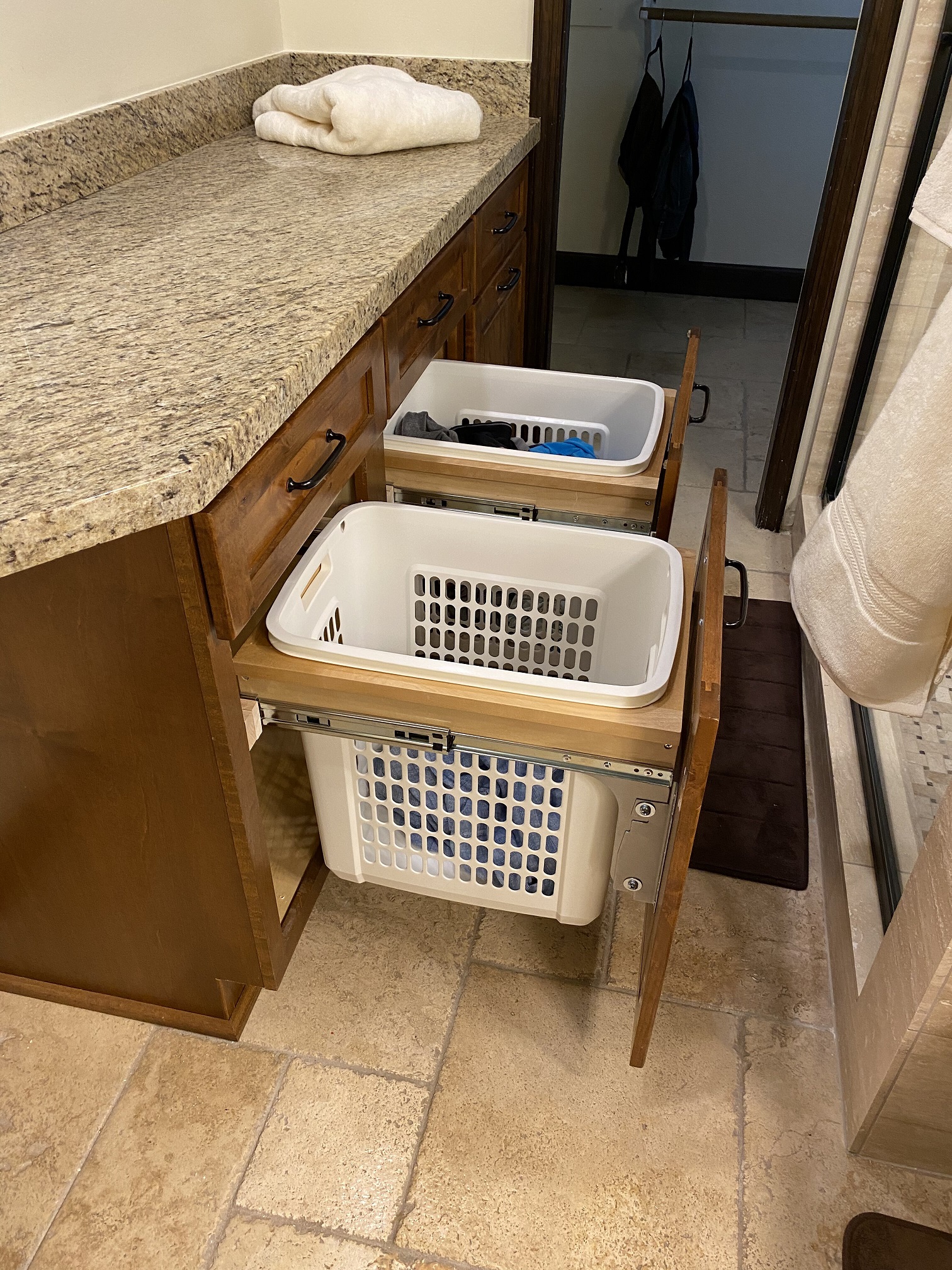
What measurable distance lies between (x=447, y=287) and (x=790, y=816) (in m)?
1.13

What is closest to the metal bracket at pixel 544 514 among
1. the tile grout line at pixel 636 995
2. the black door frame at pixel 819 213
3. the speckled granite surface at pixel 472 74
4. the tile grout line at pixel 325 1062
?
the tile grout line at pixel 636 995

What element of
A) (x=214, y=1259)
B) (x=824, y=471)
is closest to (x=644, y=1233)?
(x=214, y=1259)

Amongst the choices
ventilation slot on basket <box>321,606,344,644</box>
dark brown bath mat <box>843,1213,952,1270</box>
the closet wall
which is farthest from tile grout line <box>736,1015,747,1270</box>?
the closet wall

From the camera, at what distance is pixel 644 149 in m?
3.62

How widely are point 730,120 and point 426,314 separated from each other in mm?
2834

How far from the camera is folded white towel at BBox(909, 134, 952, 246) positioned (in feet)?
3.01

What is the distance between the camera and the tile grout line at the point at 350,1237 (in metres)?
1.09

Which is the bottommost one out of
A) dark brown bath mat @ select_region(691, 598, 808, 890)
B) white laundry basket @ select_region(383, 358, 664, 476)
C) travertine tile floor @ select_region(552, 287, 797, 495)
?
travertine tile floor @ select_region(552, 287, 797, 495)

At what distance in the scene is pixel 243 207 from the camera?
1.49 meters

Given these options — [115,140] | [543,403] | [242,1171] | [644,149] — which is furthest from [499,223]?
[644,149]

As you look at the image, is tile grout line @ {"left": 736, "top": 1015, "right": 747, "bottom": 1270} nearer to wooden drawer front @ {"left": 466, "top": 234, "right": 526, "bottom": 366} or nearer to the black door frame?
wooden drawer front @ {"left": 466, "top": 234, "right": 526, "bottom": 366}

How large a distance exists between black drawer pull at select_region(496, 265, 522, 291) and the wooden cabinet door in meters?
1.20

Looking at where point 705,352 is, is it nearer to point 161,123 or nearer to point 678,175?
point 678,175

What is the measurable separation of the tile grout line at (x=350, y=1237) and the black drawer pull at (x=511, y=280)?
5.92 ft
